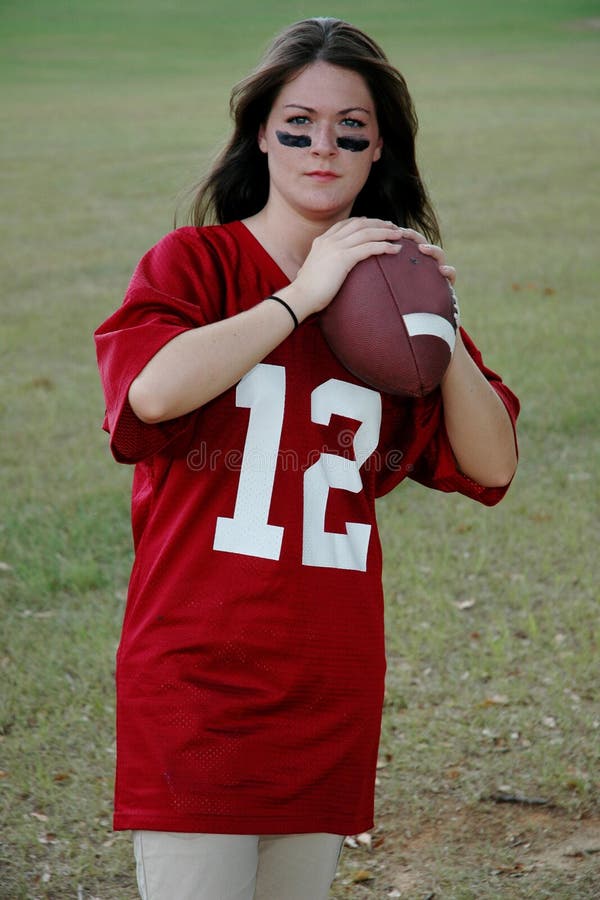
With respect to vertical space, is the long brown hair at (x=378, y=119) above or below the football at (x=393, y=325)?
above

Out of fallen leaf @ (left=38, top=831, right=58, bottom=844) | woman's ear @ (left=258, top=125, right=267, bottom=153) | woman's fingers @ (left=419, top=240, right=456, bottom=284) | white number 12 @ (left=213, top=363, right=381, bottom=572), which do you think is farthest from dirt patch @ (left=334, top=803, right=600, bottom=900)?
woman's ear @ (left=258, top=125, right=267, bottom=153)

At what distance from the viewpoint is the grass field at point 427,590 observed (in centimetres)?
345

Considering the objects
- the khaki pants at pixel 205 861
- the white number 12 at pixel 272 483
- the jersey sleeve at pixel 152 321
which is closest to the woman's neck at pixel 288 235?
the jersey sleeve at pixel 152 321

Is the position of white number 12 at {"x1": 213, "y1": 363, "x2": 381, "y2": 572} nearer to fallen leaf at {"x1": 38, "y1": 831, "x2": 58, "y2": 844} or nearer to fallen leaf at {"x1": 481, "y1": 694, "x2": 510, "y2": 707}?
fallen leaf at {"x1": 38, "y1": 831, "x2": 58, "y2": 844}

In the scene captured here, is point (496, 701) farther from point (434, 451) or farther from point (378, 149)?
point (378, 149)

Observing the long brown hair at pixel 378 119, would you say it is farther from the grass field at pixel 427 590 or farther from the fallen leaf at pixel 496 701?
the fallen leaf at pixel 496 701

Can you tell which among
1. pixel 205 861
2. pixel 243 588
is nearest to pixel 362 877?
pixel 205 861

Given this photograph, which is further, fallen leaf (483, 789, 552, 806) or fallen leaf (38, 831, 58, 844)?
fallen leaf (483, 789, 552, 806)

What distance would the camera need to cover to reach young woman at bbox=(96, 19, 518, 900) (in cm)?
201

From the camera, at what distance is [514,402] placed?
95.2 inches

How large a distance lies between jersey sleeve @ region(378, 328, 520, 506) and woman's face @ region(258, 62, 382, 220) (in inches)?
14.7

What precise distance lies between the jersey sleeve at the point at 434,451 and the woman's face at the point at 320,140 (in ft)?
1.23

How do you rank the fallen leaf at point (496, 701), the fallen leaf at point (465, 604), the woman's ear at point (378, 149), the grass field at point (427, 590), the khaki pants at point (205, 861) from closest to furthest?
the khaki pants at point (205, 861), the woman's ear at point (378, 149), the grass field at point (427, 590), the fallen leaf at point (496, 701), the fallen leaf at point (465, 604)

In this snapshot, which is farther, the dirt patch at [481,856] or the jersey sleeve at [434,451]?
the dirt patch at [481,856]
